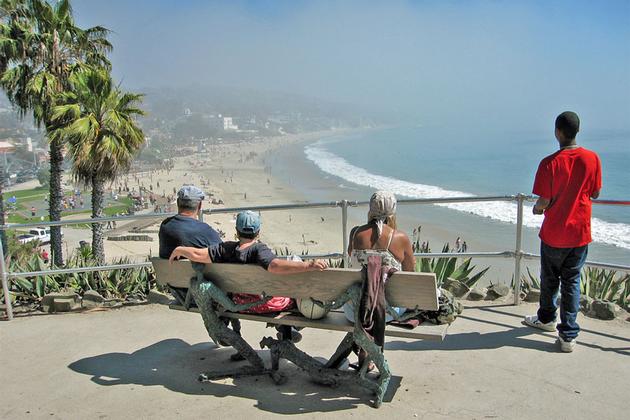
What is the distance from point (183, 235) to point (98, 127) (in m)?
13.3

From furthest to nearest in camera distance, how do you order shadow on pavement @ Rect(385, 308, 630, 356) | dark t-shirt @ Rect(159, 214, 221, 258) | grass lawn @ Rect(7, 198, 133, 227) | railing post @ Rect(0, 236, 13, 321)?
grass lawn @ Rect(7, 198, 133, 227) → railing post @ Rect(0, 236, 13, 321) → shadow on pavement @ Rect(385, 308, 630, 356) → dark t-shirt @ Rect(159, 214, 221, 258)

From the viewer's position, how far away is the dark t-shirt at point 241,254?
11.9 ft

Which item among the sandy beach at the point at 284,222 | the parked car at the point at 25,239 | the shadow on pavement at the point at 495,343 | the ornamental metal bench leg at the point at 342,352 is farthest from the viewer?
the parked car at the point at 25,239

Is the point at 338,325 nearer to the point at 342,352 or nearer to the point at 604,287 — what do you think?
the point at 342,352

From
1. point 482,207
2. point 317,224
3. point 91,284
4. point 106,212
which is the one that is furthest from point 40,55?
point 106,212

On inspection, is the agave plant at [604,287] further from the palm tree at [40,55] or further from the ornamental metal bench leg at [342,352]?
the palm tree at [40,55]

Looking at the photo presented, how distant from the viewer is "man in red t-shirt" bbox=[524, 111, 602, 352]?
13.9 feet

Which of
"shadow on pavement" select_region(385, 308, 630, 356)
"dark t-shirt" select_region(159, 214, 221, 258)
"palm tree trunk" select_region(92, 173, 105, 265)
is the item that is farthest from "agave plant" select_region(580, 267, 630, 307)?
"palm tree trunk" select_region(92, 173, 105, 265)

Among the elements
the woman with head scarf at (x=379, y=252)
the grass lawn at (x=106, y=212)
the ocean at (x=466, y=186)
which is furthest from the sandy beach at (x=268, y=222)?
the woman with head scarf at (x=379, y=252)

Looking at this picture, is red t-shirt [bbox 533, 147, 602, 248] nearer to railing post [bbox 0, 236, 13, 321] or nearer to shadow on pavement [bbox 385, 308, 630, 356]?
shadow on pavement [bbox 385, 308, 630, 356]

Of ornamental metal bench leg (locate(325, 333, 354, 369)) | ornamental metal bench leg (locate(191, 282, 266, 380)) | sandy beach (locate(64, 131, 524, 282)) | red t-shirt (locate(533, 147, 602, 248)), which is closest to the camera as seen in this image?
ornamental metal bench leg (locate(325, 333, 354, 369))

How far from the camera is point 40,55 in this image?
60.0 ft

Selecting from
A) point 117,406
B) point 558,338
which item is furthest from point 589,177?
point 117,406

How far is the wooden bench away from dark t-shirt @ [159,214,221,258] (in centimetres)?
13
